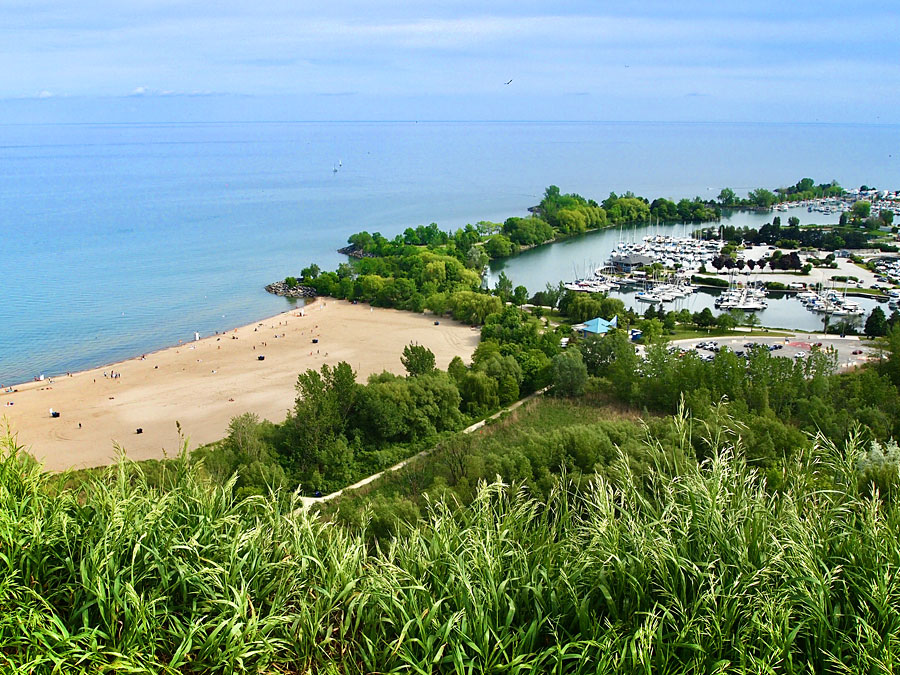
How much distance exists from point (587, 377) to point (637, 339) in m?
5.76

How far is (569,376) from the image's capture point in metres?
16.6

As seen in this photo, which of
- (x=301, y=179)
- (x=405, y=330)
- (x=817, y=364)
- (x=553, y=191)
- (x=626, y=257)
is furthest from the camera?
(x=301, y=179)

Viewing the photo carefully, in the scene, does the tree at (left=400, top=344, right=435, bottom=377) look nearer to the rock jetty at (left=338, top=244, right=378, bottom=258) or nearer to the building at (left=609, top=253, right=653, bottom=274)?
the rock jetty at (left=338, top=244, right=378, bottom=258)

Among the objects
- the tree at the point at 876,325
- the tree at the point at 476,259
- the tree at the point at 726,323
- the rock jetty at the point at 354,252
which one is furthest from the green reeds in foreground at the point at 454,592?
the rock jetty at the point at 354,252

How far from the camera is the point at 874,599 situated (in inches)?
155

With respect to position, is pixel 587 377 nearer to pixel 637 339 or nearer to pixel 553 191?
pixel 637 339

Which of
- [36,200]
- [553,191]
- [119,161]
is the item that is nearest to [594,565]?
[553,191]

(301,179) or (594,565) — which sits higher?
(301,179)

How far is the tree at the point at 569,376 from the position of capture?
54.5ft

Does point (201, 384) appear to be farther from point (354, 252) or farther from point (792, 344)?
point (354, 252)

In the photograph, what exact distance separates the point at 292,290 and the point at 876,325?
69.9 feet

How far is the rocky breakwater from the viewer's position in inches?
1148

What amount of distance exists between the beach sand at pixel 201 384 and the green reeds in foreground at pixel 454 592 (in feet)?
29.7

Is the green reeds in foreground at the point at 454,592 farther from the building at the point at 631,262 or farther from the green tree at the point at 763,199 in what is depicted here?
the green tree at the point at 763,199
